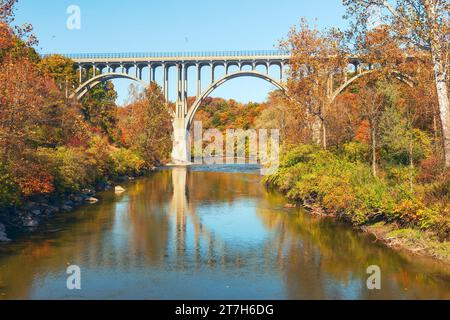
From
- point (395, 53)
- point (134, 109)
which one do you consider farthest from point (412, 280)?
point (134, 109)

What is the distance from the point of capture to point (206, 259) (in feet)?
53.4

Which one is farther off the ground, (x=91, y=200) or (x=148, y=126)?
(x=148, y=126)

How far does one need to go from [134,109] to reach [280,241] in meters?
43.0

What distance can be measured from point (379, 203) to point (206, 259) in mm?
8101

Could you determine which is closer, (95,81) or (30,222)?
(30,222)

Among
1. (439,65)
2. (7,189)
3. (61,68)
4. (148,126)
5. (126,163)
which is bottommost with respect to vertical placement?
(7,189)

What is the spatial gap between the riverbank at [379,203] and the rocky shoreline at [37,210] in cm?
1334

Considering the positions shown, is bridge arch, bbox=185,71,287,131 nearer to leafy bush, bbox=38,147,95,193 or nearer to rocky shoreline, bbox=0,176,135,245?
leafy bush, bbox=38,147,95,193

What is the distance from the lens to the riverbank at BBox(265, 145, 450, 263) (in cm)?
1662

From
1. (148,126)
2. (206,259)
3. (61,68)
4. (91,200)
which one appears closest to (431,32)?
(206,259)

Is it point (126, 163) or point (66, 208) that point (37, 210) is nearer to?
point (66, 208)

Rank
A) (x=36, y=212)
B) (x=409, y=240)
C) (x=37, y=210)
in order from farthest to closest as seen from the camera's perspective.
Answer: (x=37, y=210) < (x=36, y=212) < (x=409, y=240)

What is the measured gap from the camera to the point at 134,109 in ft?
192

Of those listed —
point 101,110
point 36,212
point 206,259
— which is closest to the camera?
point 206,259
